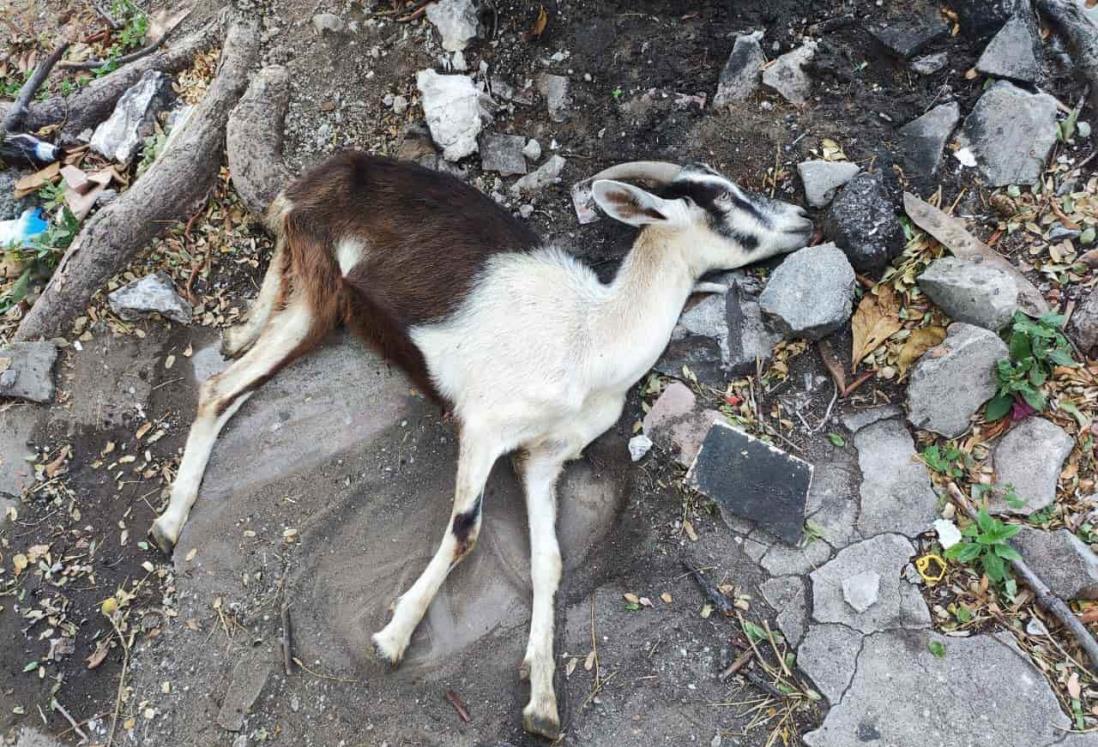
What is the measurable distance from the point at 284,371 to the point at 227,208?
3.77 feet

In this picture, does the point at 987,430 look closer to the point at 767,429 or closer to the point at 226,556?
the point at 767,429

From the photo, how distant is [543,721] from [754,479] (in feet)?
4.25

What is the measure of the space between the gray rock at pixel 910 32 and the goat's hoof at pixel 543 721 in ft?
11.5

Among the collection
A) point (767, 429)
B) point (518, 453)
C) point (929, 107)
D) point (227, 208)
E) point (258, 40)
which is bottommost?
point (767, 429)

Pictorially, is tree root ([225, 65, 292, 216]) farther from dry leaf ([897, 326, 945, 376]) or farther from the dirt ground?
dry leaf ([897, 326, 945, 376])

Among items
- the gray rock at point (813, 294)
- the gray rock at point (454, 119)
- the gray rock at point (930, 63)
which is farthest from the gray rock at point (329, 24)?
the gray rock at point (930, 63)

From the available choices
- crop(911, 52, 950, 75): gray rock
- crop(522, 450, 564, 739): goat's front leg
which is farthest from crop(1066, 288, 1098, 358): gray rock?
crop(522, 450, 564, 739): goat's front leg

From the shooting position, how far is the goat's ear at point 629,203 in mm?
3469

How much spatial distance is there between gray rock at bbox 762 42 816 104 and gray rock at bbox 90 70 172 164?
3491mm

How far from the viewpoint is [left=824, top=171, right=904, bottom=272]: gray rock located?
345 centimetres

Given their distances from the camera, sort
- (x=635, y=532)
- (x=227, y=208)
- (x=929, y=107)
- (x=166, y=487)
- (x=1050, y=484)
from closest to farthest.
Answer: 1. (x=1050, y=484)
2. (x=635, y=532)
3. (x=166, y=487)
4. (x=929, y=107)
5. (x=227, y=208)

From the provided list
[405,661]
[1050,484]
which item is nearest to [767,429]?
[1050,484]

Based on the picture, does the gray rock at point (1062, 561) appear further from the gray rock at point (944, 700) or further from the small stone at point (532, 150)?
the small stone at point (532, 150)

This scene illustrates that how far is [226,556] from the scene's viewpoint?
3328mm
